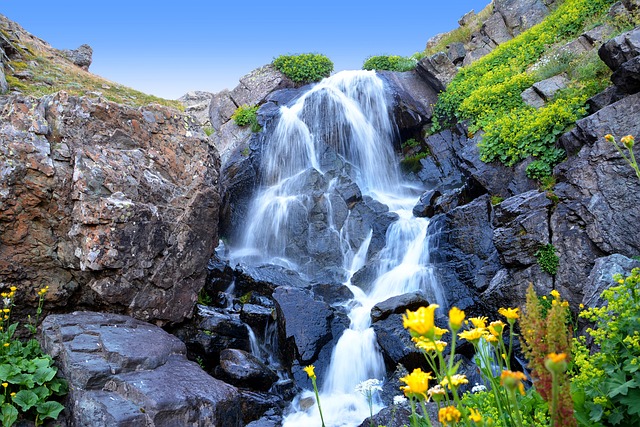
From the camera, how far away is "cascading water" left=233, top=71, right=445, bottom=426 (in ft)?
22.0

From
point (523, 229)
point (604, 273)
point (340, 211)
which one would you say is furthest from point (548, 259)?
point (340, 211)

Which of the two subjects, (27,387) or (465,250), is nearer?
(27,387)

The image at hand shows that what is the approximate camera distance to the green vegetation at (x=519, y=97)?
27.7 ft

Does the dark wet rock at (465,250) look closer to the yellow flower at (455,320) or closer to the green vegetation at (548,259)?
the green vegetation at (548,259)

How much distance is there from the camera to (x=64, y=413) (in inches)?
173

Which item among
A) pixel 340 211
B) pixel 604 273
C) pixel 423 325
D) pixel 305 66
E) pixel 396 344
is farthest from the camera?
pixel 305 66

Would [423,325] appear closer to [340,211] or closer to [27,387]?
[27,387]

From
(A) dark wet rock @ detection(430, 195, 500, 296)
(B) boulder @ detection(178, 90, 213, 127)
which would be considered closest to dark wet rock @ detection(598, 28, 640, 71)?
(A) dark wet rock @ detection(430, 195, 500, 296)

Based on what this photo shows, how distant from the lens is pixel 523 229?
687cm

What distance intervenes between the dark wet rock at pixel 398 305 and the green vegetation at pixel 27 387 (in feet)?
14.8

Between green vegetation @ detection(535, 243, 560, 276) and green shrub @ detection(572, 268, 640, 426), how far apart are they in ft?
15.0

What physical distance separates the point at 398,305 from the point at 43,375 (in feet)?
16.1

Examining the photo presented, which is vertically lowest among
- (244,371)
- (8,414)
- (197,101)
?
(244,371)

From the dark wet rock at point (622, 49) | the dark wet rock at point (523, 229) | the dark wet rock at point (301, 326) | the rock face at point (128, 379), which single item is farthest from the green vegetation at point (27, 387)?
the dark wet rock at point (622, 49)
